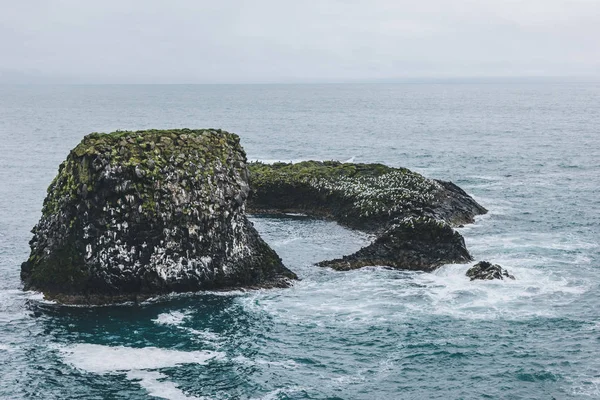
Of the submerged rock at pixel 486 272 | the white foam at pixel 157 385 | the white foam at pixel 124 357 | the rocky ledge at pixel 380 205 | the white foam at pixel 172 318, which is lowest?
the white foam at pixel 157 385

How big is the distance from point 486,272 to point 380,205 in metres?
18.4

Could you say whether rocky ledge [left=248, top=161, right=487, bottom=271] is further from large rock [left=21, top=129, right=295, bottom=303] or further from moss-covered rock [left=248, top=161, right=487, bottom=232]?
large rock [left=21, top=129, right=295, bottom=303]

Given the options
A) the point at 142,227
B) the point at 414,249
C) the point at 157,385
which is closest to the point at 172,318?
the point at 142,227

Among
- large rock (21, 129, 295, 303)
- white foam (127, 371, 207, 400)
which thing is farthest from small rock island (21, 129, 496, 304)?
white foam (127, 371, 207, 400)

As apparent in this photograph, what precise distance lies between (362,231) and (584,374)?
3266 cm

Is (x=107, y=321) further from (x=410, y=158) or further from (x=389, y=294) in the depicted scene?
(x=410, y=158)

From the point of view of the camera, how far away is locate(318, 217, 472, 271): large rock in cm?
6019

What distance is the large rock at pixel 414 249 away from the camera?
60188 millimetres

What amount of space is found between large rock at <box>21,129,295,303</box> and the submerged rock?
14.1 meters

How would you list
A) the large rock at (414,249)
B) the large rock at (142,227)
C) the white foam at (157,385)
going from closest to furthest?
the white foam at (157,385) → the large rock at (142,227) → the large rock at (414,249)

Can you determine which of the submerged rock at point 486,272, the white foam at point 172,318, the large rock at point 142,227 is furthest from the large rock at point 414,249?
the white foam at point 172,318

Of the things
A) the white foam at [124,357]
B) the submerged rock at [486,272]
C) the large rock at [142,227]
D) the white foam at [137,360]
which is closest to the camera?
the white foam at [137,360]

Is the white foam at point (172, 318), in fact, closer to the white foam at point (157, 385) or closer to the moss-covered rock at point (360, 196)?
the white foam at point (157, 385)

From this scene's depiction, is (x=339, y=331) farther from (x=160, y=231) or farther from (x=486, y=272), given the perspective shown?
(x=160, y=231)
